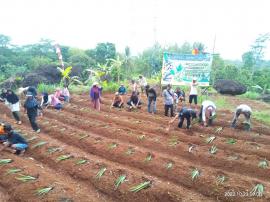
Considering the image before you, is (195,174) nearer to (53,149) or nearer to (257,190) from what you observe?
(257,190)

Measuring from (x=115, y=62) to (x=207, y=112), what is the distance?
12710 mm

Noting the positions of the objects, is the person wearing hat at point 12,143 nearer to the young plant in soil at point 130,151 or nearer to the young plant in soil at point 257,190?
the young plant in soil at point 130,151

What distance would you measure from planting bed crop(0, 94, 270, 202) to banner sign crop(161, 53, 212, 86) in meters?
3.57

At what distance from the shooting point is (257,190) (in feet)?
20.3

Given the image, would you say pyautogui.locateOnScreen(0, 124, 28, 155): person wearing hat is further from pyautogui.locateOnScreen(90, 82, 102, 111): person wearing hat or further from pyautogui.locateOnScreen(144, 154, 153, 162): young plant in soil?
pyautogui.locateOnScreen(90, 82, 102, 111): person wearing hat

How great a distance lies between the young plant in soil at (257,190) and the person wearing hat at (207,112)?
4.55 m

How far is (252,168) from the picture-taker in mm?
7461

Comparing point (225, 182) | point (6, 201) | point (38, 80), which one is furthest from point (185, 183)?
point (38, 80)

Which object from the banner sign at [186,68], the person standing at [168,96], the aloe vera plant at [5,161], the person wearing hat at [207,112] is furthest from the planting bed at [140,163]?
the banner sign at [186,68]

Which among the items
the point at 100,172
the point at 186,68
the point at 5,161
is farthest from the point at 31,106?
the point at 186,68

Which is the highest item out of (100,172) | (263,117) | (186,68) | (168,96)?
(186,68)

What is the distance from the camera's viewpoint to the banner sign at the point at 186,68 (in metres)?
14.6

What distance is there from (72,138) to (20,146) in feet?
5.57

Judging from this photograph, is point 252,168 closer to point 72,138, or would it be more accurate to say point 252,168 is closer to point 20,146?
point 72,138
